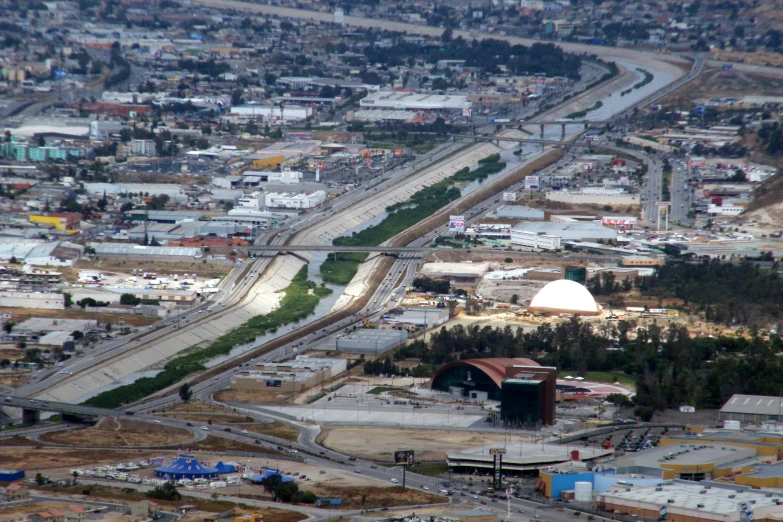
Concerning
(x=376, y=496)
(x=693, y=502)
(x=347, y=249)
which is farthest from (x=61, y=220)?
(x=693, y=502)

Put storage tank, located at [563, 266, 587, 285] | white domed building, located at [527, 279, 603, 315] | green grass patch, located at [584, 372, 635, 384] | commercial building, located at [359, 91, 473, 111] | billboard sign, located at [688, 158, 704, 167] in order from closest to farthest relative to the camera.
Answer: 1. green grass patch, located at [584, 372, 635, 384]
2. white domed building, located at [527, 279, 603, 315]
3. storage tank, located at [563, 266, 587, 285]
4. billboard sign, located at [688, 158, 704, 167]
5. commercial building, located at [359, 91, 473, 111]

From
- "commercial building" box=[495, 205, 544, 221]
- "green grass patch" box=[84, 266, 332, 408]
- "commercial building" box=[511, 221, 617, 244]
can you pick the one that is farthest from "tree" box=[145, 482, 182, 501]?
"commercial building" box=[495, 205, 544, 221]

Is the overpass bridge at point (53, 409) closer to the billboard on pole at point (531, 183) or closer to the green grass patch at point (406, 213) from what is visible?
the green grass patch at point (406, 213)

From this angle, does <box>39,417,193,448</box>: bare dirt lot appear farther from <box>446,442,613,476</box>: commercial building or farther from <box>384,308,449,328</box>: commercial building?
<box>384,308,449,328</box>: commercial building

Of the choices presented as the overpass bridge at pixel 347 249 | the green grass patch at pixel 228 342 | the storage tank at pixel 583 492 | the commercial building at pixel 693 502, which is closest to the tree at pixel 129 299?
the green grass patch at pixel 228 342

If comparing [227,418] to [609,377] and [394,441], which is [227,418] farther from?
[609,377]

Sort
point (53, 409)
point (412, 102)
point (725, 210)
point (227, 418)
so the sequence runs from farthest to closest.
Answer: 1. point (412, 102)
2. point (725, 210)
3. point (227, 418)
4. point (53, 409)
